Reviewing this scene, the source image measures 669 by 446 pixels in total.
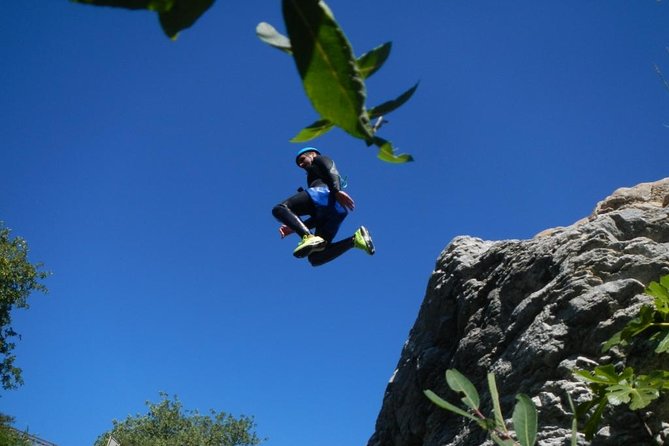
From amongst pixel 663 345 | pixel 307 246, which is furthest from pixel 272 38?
pixel 307 246

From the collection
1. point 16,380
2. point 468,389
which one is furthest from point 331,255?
point 16,380

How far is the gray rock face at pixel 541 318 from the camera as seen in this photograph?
3.30 metres

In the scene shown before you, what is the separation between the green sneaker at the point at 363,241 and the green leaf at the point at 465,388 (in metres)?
4.60

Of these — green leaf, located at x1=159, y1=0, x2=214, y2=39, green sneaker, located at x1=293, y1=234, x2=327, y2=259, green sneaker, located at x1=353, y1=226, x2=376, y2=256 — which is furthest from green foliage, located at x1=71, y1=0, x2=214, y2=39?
green sneaker, located at x1=353, y1=226, x2=376, y2=256

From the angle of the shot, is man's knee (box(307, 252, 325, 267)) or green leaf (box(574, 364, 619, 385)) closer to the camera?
green leaf (box(574, 364, 619, 385))

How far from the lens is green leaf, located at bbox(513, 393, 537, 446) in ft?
3.45

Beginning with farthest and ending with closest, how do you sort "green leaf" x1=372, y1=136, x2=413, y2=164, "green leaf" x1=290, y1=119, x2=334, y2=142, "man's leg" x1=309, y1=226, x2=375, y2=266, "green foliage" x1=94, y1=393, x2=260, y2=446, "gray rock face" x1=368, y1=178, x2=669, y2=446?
"green foliage" x1=94, y1=393, x2=260, y2=446
"man's leg" x1=309, y1=226, x2=375, y2=266
"gray rock face" x1=368, y1=178, x2=669, y2=446
"green leaf" x1=290, y1=119, x2=334, y2=142
"green leaf" x1=372, y1=136, x2=413, y2=164

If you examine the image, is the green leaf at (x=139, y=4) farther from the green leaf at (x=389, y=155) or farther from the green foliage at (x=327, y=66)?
the green leaf at (x=389, y=155)

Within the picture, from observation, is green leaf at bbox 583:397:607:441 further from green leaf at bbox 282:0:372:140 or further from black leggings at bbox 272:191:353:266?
black leggings at bbox 272:191:353:266

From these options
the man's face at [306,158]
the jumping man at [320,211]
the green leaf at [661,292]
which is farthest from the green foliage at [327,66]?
the man's face at [306,158]

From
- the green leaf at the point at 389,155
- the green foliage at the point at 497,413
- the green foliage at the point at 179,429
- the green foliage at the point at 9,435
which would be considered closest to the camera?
the green leaf at the point at 389,155

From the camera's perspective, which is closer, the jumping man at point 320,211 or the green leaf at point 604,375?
the green leaf at point 604,375

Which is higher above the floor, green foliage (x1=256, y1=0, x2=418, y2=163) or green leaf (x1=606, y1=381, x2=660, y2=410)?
green leaf (x1=606, y1=381, x2=660, y2=410)

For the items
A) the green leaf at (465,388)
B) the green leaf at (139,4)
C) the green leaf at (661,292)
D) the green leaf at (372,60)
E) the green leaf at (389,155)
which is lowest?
the green leaf at (465,388)
